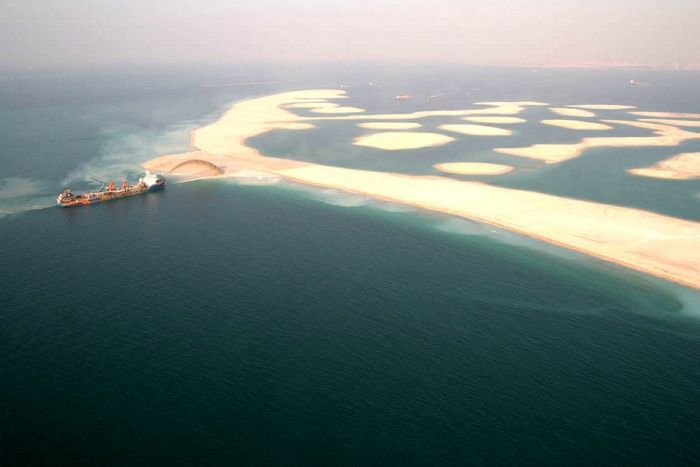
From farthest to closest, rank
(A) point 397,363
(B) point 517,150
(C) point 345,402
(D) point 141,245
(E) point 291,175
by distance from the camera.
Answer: (B) point 517,150
(E) point 291,175
(D) point 141,245
(A) point 397,363
(C) point 345,402

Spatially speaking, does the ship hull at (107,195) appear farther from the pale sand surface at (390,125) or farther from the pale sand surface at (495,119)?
the pale sand surface at (495,119)

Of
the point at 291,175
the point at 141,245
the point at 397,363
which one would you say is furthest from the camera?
the point at 291,175

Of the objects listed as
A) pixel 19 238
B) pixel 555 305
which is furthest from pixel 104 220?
pixel 555 305

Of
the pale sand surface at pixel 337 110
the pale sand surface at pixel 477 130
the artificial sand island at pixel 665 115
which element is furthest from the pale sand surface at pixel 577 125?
the pale sand surface at pixel 337 110

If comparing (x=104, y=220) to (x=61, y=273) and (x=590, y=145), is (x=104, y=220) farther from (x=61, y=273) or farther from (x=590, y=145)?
(x=590, y=145)

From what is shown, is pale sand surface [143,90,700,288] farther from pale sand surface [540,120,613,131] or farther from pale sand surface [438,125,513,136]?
pale sand surface [540,120,613,131]

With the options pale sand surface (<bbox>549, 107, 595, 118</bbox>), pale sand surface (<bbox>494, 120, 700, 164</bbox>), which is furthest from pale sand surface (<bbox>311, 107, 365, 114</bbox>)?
pale sand surface (<bbox>494, 120, 700, 164</bbox>)
